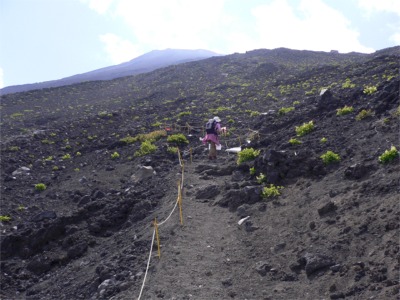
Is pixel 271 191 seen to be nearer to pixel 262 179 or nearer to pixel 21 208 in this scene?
pixel 262 179

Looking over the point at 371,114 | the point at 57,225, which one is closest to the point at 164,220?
the point at 57,225

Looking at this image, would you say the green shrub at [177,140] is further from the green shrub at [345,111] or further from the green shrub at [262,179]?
the green shrub at [262,179]

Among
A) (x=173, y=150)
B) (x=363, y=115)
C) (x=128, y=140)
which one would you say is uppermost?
(x=363, y=115)

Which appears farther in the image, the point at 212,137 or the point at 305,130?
the point at 212,137

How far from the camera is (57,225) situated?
485 inches

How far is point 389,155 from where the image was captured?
900cm

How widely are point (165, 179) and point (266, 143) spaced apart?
401 centimetres

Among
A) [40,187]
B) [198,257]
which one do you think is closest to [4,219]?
[40,187]

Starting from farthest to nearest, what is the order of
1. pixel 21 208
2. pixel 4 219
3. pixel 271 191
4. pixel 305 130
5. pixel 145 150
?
pixel 145 150 < pixel 21 208 < pixel 305 130 < pixel 4 219 < pixel 271 191

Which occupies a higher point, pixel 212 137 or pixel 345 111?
pixel 345 111

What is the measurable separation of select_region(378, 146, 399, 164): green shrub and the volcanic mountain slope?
0.11 feet

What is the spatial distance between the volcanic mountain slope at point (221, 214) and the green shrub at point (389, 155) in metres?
Result: 0.03

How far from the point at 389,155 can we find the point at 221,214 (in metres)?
4.23

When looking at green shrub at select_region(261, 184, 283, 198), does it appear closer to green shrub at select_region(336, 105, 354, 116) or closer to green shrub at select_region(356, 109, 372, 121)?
green shrub at select_region(356, 109, 372, 121)
